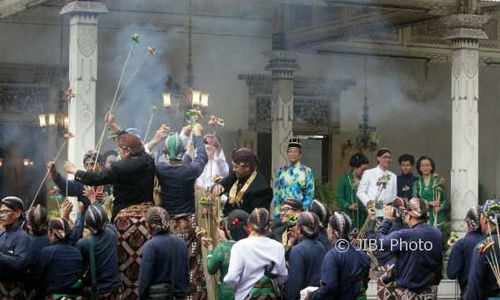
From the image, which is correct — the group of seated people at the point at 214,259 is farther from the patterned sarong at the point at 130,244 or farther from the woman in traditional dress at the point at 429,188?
the woman in traditional dress at the point at 429,188

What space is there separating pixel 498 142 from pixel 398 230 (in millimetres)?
13095

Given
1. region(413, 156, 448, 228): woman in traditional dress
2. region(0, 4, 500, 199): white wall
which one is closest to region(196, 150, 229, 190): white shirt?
region(413, 156, 448, 228): woman in traditional dress

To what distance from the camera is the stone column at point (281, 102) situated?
20516 mm

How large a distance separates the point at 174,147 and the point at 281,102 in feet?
31.1

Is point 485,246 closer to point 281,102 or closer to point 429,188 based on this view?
point 429,188

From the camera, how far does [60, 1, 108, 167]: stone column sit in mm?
14938

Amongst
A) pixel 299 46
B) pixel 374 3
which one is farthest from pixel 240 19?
pixel 374 3

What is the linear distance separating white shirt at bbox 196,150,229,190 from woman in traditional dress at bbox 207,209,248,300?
2568 millimetres

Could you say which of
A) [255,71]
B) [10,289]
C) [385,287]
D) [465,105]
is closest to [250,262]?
[10,289]

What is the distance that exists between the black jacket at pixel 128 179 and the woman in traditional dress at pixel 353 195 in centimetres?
577

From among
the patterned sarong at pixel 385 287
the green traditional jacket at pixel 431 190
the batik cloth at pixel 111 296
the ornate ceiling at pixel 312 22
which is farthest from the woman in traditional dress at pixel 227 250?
the ornate ceiling at pixel 312 22

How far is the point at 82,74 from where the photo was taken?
15094 millimetres

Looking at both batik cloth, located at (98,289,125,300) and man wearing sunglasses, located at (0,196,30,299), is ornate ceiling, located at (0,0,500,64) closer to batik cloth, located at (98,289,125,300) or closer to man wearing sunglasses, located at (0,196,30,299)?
man wearing sunglasses, located at (0,196,30,299)

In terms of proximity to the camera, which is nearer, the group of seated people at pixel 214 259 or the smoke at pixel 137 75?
the group of seated people at pixel 214 259
